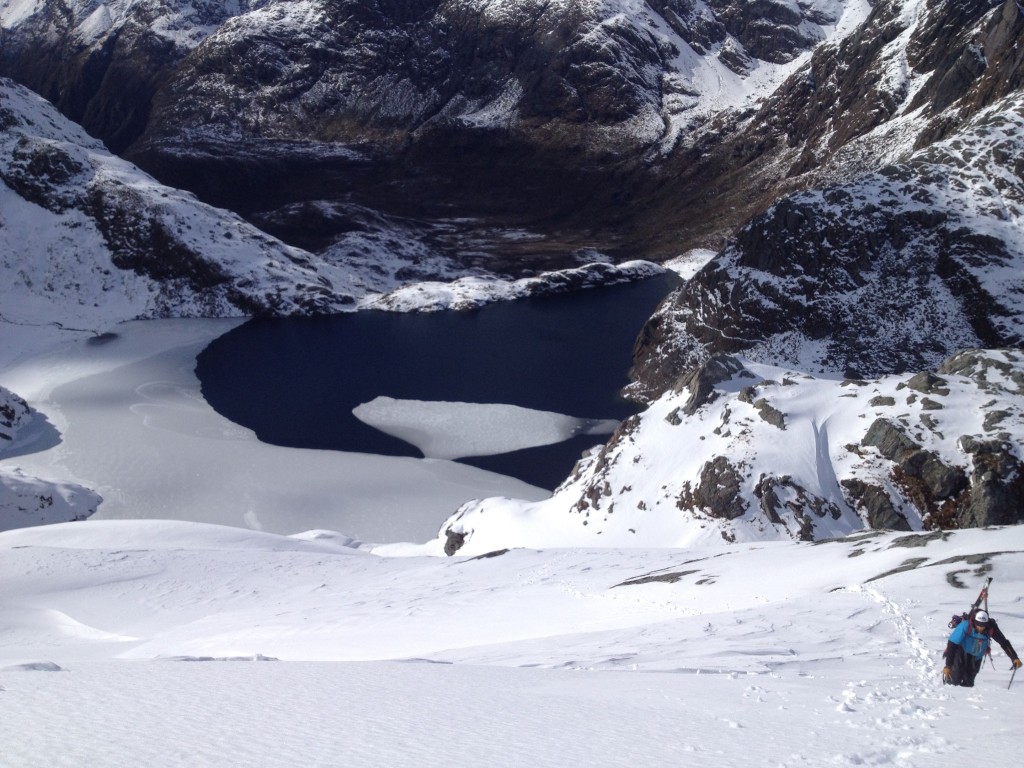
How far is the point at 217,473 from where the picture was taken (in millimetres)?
47281

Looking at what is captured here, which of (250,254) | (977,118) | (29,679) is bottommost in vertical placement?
(29,679)

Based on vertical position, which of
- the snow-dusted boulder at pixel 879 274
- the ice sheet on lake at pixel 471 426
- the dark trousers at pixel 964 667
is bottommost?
the ice sheet on lake at pixel 471 426

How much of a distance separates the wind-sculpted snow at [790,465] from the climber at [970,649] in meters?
18.5

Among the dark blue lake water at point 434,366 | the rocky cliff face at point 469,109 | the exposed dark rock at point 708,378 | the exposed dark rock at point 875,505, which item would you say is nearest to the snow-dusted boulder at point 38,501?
the dark blue lake water at point 434,366

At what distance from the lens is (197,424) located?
55031 mm

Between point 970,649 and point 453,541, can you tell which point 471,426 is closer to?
point 453,541

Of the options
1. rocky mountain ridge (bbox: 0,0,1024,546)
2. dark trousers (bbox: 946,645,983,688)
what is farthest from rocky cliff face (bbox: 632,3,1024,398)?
dark trousers (bbox: 946,645,983,688)

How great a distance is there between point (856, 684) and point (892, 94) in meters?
119

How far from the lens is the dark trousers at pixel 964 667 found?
1106 cm

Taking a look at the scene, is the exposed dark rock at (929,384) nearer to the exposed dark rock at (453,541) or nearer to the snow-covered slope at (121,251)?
the exposed dark rock at (453,541)

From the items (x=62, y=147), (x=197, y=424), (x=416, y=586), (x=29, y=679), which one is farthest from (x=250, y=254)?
(x=29, y=679)

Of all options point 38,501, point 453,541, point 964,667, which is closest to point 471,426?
point 453,541

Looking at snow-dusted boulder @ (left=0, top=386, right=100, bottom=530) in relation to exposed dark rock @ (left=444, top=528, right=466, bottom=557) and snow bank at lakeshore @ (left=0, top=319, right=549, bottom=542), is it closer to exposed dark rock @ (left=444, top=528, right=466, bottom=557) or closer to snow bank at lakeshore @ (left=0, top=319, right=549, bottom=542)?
snow bank at lakeshore @ (left=0, top=319, right=549, bottom=542)

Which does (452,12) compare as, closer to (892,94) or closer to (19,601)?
(892,94)
